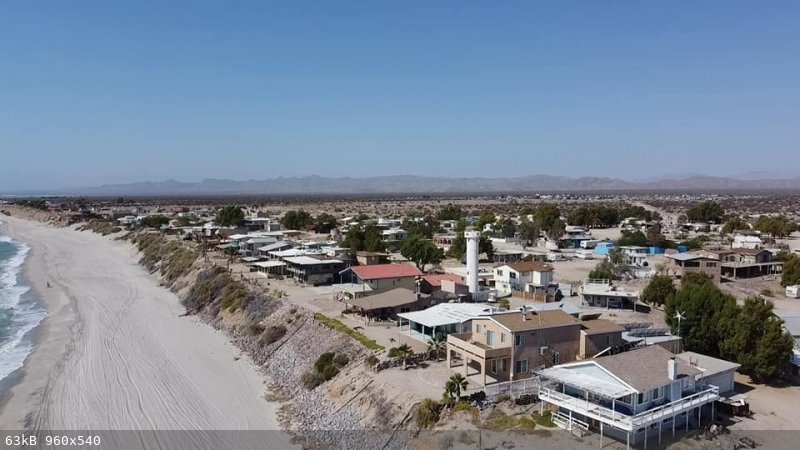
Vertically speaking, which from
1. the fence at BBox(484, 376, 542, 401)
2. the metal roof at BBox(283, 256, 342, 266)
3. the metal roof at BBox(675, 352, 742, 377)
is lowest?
the fence at BBox(484, 376, 542, 401)

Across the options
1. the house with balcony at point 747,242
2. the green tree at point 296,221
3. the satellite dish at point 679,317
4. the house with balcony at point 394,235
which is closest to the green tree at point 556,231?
the house with balcony at point 394,235

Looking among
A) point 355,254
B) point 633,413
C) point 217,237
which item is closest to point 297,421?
point 633,413

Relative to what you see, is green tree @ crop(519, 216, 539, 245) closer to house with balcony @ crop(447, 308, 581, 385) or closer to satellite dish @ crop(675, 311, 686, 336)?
satellite dish @ crop(675, 311, 686, 336)

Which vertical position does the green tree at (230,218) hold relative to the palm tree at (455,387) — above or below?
above

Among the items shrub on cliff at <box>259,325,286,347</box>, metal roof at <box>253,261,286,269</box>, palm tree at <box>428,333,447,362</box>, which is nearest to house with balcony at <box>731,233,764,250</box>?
metal roof at <box>253,261,286,269</box>

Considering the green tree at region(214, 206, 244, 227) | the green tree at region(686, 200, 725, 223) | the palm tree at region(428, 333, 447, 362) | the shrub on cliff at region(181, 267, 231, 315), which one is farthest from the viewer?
the green tree at region(686, 200, 725, 223)

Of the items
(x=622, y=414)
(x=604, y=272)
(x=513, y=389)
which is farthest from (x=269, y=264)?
(x=622, y=414)

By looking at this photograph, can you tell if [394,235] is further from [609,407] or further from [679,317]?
[609,407]

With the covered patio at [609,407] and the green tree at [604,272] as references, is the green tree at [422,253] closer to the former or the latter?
the green tree at [604,272]
